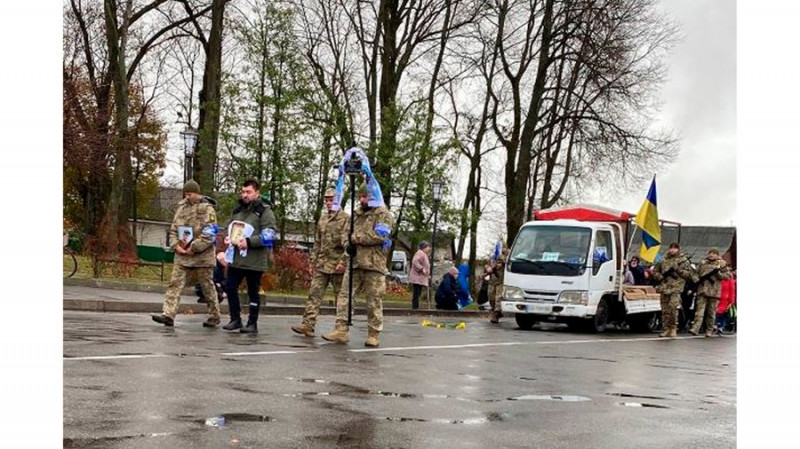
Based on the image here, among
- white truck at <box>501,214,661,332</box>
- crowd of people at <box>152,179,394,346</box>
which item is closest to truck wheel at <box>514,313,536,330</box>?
white truck at <box>501,214,661,332</box>

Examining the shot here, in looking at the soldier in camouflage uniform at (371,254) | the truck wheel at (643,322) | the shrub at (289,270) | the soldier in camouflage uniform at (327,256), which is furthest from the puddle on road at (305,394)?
the shrub at (289,270)

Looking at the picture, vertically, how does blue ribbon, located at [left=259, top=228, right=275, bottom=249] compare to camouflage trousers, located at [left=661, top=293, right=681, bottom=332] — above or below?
above

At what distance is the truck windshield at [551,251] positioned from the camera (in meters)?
20.7

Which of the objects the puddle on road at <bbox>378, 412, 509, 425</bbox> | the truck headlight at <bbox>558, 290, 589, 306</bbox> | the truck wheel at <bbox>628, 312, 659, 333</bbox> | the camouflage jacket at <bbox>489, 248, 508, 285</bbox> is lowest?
the truck wheel at <bbox>628, 312, 659, 333</bbox>

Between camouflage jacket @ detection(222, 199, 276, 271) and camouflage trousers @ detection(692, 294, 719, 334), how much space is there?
11364 mm

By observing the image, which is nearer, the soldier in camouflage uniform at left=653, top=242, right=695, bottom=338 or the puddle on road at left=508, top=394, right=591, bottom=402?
the puddle on road at left=508, top=394, right=591, bottom=402

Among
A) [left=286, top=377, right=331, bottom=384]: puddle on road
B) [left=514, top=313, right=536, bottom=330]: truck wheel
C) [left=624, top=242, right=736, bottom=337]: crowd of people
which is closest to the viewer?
[left=286, top=377, right=331, bottom=384]: puddle on road

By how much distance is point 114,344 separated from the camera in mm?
10180

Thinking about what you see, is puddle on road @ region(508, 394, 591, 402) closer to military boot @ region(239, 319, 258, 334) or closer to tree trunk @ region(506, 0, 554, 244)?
military boot @ region(239, 319, 258, 334)

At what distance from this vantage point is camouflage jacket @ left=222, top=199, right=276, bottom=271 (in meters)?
13.0

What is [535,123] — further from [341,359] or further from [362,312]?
[341,359]

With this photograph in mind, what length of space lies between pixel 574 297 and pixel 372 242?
924 centimetres

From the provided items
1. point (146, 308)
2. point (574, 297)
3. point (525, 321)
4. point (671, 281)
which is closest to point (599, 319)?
point (574, 297)
